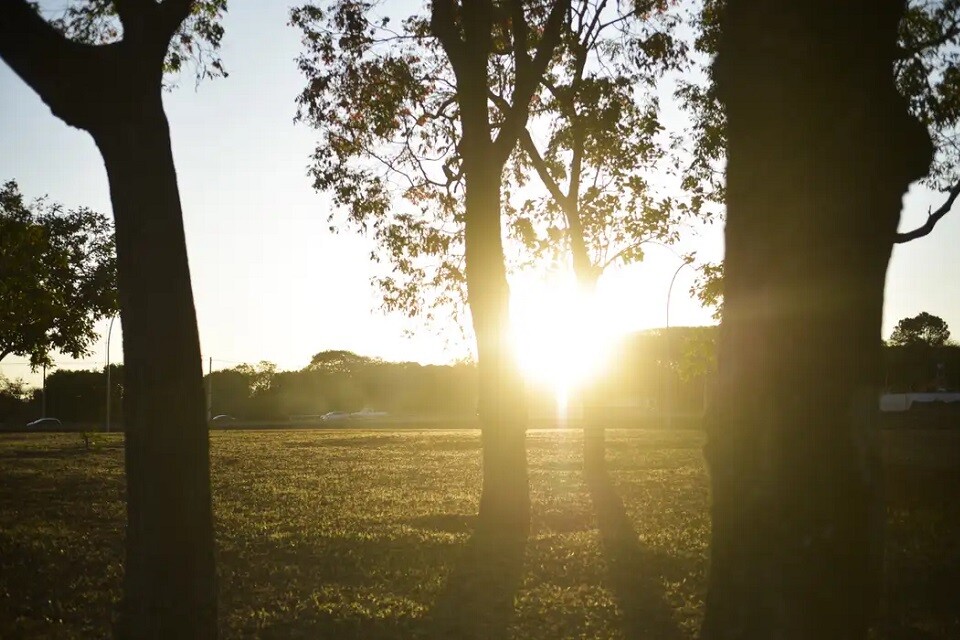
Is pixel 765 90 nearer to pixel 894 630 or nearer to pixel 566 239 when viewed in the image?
pixel 894 630

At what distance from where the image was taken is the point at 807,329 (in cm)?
388

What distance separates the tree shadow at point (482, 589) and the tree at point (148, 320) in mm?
2433

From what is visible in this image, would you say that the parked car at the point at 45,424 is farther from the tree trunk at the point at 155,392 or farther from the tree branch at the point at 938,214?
the tree trunk at the point at 155,392

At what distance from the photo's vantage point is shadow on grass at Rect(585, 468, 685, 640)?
7812 millimetres

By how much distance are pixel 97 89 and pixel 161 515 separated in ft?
8.92

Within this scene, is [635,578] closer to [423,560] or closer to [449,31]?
[423,560]

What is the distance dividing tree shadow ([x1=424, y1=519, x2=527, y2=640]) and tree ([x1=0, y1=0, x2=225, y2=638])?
2.43 metres

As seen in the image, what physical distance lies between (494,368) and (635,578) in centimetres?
396

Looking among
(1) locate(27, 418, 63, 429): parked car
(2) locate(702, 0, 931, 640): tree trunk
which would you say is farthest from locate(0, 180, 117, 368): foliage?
(1) locate(27, 418, 63, 429): parked car

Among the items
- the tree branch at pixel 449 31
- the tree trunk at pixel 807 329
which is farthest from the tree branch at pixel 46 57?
the tree branch at pixel 449 31

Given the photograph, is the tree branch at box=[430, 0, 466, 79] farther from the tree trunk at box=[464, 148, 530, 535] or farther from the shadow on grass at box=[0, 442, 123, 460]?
the shadow on grass at box=[0, 442, 123, 460]

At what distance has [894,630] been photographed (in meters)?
7.58

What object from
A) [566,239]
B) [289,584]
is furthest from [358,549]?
[566,239]

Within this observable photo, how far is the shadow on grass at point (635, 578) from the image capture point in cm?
781
